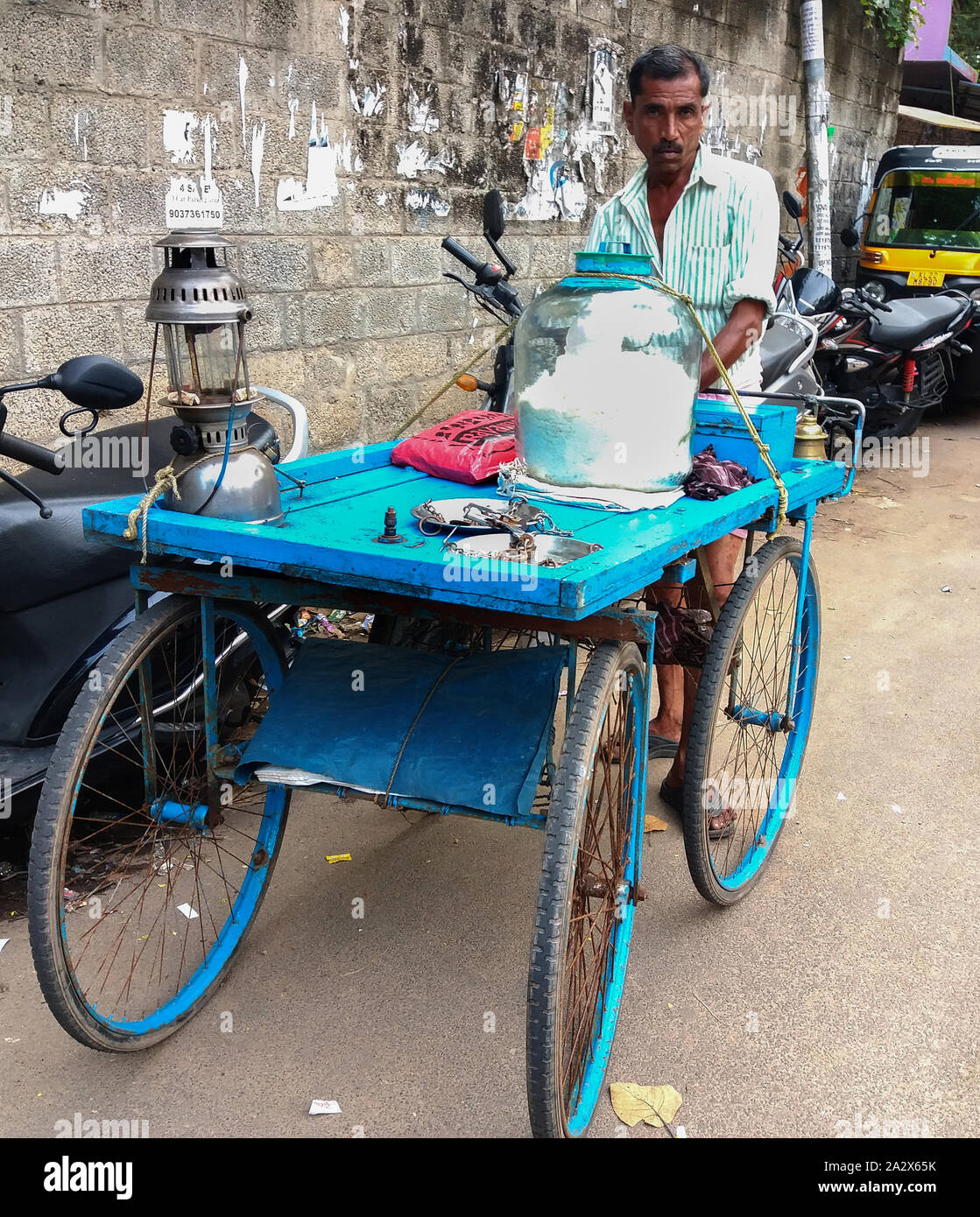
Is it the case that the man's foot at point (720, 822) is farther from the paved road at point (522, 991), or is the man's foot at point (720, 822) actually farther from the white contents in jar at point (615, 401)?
the white contents in jar at point (615, 401)

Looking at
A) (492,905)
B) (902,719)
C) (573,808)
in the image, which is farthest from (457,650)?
(902,719)

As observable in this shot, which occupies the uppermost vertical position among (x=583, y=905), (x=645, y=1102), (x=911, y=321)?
(x=911, y=321)

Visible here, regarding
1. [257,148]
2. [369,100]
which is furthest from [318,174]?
[369,100]

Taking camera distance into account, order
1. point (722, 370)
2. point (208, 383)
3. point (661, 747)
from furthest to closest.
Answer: point (661, 747) → point (722, 370) → point (208, 383)

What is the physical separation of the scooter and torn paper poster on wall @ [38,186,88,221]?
113 cm

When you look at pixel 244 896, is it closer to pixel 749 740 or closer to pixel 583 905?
pixel 583 905

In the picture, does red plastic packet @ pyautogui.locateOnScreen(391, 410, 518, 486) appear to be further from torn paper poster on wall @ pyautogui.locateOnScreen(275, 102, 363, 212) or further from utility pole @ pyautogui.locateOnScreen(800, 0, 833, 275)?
utility pole @ pyautogui.locateOnScreen(800, 0, 833, 275)

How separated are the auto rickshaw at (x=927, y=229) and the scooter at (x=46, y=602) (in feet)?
24.9

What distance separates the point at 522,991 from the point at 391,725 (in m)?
0.77

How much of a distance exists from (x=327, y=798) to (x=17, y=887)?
94 cm

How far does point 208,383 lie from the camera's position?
2273 millimetres

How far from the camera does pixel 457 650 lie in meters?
3.04

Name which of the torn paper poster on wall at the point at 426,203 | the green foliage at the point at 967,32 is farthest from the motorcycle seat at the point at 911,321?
the green foliage at the point at 967,32

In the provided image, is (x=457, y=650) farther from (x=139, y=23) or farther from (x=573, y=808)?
(x=139, y=23)
